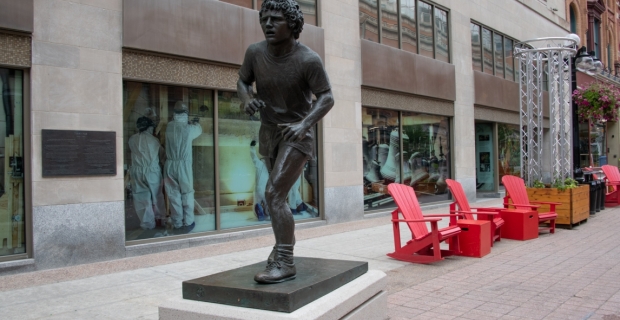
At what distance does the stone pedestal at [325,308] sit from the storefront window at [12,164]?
14.6 ft

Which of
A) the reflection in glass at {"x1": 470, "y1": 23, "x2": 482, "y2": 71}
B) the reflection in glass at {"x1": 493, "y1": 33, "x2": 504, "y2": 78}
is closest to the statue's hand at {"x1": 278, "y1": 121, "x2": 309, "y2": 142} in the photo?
the reflection in glass at {"x1": 470, "y1": 23, "x2": 482, "y2": 71}

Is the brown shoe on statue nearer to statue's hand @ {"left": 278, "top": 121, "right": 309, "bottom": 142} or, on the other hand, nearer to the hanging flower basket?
statue's hand @ {"left": 278, "top": 121, "right": 309, "bottom": 142}

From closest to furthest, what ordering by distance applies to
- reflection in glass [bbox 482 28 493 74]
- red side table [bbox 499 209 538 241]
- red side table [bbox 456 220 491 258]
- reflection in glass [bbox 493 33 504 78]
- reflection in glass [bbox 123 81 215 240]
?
red side table [bbox 456 220 491 258] < reflection in glass [bbox 123 81 215 240] < red side table [bbox 499 209 538 241] < reflection in glass [bbox 482 28 493 74] < reflection in glass [bbox 493 33 504 78]

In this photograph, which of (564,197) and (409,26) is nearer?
(564,197)

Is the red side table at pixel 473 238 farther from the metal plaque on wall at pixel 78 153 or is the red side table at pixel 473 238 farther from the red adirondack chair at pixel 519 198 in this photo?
the metal plaque on wall at pixel 78 153

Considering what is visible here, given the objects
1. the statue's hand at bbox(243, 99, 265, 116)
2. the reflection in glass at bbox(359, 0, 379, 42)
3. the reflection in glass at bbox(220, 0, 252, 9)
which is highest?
the reflection in glass at bbox(359, 0, 379, 42)

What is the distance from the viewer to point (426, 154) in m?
15.7

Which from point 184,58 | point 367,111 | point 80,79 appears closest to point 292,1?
point 80,79

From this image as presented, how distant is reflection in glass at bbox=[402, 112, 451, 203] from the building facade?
0.06 m

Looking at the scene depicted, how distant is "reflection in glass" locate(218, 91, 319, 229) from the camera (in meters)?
10.1

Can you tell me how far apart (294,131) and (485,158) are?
17195 millimetres

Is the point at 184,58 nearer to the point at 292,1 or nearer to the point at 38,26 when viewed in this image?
the point at 38,26

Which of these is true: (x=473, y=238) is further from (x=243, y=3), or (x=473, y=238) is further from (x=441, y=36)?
(x=441, y=36)

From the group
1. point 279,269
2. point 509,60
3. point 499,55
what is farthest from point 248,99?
point 509,60
